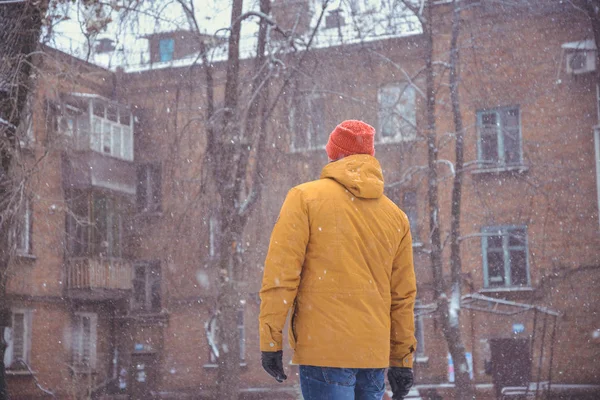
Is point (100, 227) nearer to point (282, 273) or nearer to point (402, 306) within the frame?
point (402, 306)

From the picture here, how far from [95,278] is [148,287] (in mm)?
2821

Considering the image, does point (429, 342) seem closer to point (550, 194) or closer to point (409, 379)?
point (550, 194)

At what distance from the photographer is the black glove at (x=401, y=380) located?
3.40 metres

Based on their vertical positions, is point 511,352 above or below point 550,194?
below

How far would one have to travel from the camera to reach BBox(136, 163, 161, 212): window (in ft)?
83.4

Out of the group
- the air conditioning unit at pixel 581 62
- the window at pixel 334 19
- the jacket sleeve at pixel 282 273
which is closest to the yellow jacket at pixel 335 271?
the jacket sleeve at pixel 282 273

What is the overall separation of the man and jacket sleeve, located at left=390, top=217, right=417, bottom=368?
0.08 meters

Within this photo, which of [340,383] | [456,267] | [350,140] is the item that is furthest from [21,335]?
[340,383]

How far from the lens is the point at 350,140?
3350 millimetres

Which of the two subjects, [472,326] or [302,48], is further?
[472,326]

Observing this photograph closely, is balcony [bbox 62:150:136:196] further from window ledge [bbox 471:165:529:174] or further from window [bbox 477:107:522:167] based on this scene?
window [bbox 477:107:522:167]

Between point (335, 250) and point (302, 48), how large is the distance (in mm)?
11328

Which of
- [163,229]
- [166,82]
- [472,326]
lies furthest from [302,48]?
[163,229]

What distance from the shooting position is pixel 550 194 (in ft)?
61.8
